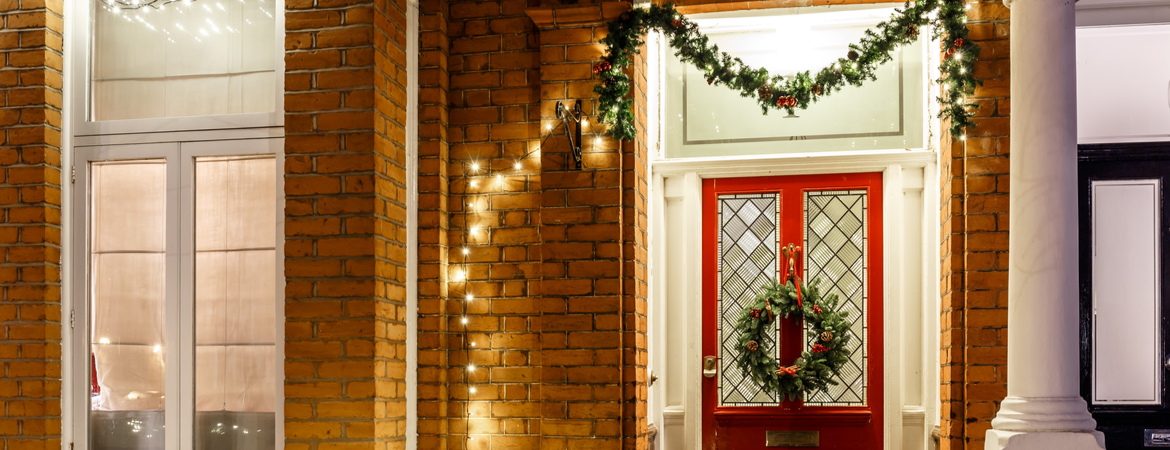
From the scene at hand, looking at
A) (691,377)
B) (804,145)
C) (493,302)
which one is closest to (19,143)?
(493,302)

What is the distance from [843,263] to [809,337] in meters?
0.41

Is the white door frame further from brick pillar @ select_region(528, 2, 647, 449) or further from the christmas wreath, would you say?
brick pillar @ select_region(528, 2, 647, 449)

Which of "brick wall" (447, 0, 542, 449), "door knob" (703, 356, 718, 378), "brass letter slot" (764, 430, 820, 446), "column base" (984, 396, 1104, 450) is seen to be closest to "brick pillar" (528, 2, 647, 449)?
"brick wall" (447, 0, 542, 449)

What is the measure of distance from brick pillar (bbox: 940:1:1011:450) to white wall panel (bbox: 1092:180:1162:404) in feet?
3.28

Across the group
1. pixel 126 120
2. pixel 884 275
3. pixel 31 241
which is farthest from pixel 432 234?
pixel 884 275

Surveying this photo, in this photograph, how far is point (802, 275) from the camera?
4.87 metres

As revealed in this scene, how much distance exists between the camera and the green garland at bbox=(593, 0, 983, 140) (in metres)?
4.17

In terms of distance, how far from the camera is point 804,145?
4926 millimetres

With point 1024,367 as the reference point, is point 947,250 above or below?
above

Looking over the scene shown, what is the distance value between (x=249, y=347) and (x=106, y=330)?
73 centimetres

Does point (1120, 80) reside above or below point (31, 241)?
above

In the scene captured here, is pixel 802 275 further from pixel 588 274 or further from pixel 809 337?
pixel 588 274

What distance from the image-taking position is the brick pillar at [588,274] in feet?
14.0

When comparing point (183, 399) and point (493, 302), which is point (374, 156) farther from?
point (183, 399)
